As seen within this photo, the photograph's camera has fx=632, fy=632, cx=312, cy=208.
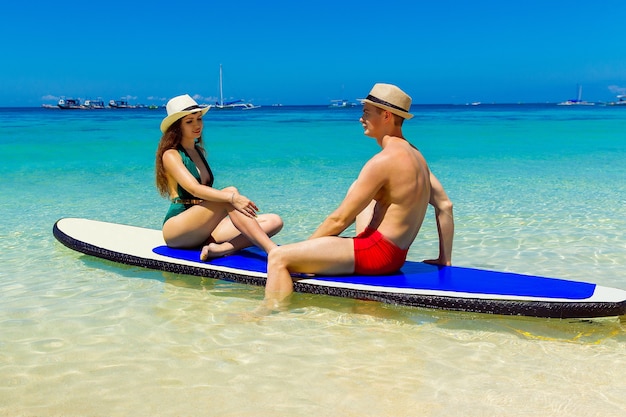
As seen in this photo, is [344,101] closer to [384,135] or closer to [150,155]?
[150,155]

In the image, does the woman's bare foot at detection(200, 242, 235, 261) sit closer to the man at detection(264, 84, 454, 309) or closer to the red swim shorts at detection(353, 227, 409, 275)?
the man at detection(264, 84, 454, 309)

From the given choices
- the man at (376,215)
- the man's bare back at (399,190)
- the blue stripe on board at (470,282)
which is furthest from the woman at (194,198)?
the man's bare back at (399,190)

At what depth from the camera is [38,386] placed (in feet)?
10.7

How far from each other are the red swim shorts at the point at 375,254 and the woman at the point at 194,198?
78 cm

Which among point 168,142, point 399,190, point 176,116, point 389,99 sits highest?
point 389,99

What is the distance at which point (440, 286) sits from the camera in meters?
4.23

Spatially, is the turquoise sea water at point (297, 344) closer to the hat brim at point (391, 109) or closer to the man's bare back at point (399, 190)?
the man's bare back at point (399, 190)

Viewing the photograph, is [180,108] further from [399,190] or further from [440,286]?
[440,286]

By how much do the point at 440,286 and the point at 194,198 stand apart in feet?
7.21

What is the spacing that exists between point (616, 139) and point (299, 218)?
20071 mm

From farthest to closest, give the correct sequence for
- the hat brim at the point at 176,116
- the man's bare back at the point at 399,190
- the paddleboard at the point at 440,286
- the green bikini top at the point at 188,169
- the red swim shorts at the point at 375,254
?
1. the green bikini top at the point at 188,169
2. the hat brim at the point at 176,116
3. the red swim shorts at the point at 375,254
4. the man's bare back at the point at 399,190
5. the paddleboard at the point at 440,286

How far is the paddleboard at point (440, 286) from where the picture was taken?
3.92 metres

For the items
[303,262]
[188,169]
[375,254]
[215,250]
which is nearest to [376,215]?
[375,254]

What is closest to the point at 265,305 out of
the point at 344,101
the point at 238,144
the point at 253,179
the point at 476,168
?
the point at 253,179
